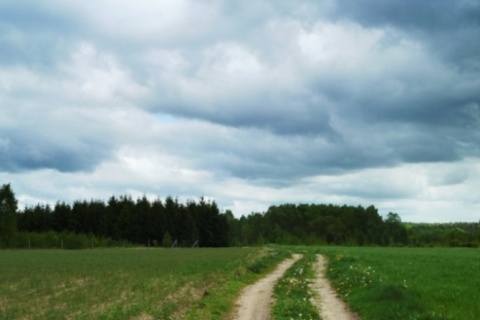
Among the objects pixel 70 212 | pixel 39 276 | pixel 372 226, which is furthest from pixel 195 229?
pixel 39 276

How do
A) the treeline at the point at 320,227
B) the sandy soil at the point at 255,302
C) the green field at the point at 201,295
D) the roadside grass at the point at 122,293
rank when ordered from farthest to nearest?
the treeline at the point at 320,227, the roadside grass at the point at 122,293, the sandy soil at the point at 255,302, the green field at the point at 201,295

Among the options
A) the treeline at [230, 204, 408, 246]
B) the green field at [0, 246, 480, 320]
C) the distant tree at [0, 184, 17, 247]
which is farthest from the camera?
the treeline at [230, 204, 408, 246]

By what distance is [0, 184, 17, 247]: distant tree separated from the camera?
106m

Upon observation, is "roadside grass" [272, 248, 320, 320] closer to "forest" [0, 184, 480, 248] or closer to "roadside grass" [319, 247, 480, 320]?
"roadside grass" [319, 247, 480, 320]

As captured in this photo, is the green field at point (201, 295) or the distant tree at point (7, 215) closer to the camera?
the green field at point (201, 295)

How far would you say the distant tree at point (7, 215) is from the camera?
349 ft

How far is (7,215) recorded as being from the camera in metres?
107

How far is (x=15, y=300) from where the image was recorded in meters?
24.6

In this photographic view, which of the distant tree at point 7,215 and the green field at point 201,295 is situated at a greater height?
the distant tree at point 7,215

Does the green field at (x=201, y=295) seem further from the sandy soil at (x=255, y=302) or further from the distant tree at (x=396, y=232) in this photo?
the distant tree at (x=396, y=232)

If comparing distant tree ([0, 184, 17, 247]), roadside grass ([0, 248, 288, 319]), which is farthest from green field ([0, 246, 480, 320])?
distant tree ([0, 184, 17, 247])

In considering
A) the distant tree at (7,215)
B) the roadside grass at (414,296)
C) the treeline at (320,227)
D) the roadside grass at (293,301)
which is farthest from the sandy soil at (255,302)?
the treeline at (320,227)

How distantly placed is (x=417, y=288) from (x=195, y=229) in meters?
111

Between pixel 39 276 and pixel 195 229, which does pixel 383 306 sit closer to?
pixel 39 276
